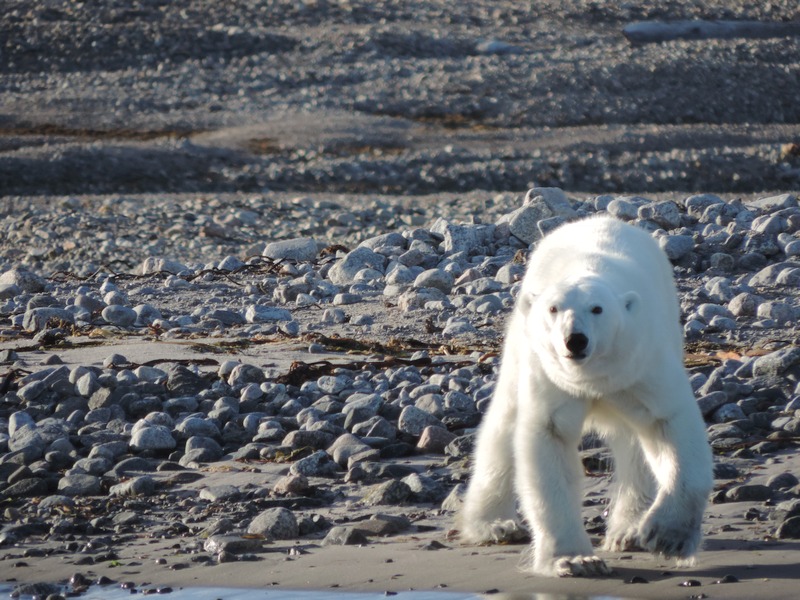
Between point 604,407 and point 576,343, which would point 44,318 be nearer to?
point 604,407

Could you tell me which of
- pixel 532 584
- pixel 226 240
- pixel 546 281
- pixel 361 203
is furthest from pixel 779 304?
pixel 361 203

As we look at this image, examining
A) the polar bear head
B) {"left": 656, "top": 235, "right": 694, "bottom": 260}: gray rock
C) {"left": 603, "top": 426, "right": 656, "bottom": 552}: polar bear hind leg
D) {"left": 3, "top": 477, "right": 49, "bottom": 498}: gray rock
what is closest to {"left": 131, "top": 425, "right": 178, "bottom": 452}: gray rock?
{"left": 3, "top": 477, "right": 49, "bottom": 498}: gray rock

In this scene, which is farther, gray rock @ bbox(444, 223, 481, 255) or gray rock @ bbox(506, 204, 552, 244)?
gray rock @ bbox(506, 204, 552, 244)

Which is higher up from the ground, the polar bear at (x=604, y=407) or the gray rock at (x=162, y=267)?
the polar bear at (x=604, y=407)

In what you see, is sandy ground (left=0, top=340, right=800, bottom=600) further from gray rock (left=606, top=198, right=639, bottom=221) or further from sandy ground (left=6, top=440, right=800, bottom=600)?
gray rock (left=606, top=198, right=639, bottom=221)

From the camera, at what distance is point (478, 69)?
3559 cm

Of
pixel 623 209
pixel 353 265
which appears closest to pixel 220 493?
pixel 353 265

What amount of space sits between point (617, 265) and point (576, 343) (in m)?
0.67

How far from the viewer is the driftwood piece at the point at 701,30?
129ft

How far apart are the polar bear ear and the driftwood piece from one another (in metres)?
36.6

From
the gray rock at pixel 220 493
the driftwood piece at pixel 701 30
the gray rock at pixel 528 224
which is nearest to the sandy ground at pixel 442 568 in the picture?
the gray rock at pixel 220 493

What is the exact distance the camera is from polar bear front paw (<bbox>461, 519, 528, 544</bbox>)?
15.4 ft

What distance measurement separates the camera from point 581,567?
4.04m

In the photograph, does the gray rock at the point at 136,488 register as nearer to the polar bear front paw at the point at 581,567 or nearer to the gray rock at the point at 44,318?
the polar bear front paw at the point at 581,567
